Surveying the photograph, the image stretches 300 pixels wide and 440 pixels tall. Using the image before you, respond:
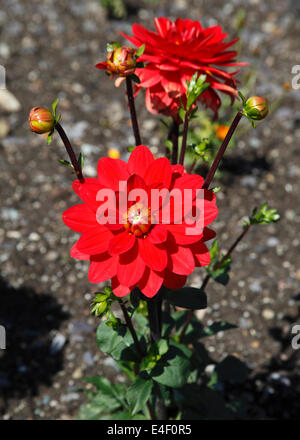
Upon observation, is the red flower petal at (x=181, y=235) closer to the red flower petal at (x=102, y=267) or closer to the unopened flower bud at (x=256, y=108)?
the red flower petal at (x=102, y=267)

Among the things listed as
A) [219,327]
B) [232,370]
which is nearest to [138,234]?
[219,327]

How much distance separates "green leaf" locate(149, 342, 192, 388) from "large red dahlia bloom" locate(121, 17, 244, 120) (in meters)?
0.74

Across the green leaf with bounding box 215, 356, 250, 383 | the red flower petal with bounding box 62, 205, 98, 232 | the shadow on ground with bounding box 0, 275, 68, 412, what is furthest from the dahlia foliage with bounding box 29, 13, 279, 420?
the shadow on ground with bounding box 0, 275, 68, 412

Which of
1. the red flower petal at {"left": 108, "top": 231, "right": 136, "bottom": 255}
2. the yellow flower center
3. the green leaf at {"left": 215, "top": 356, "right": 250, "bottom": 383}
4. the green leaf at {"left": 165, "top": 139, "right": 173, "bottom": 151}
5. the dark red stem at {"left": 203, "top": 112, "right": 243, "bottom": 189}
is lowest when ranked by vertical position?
the green leaf at {"left": 215, "top": 356, "right": 250, "bottom": 383}

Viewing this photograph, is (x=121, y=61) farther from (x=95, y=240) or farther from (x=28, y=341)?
(x=28, y=341)

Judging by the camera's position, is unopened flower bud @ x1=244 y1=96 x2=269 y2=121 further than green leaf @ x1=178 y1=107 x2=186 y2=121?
No

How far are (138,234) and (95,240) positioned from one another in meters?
0.10

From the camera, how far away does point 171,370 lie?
4.73 feet

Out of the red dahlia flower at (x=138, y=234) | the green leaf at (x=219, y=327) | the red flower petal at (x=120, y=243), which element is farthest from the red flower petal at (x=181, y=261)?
the green leaf at (x=219, y=327)

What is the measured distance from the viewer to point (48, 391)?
217 cm

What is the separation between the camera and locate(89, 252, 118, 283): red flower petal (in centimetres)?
107

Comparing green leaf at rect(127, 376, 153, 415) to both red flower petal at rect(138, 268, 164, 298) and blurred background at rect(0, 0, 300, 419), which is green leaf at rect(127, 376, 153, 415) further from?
blurred background at rect(0, 0, 300, 419)

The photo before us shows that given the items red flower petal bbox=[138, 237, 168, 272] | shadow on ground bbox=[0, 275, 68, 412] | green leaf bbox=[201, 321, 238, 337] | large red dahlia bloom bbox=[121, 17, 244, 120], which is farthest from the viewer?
shadow on ground bbox=[0, 275, 68, 412]
